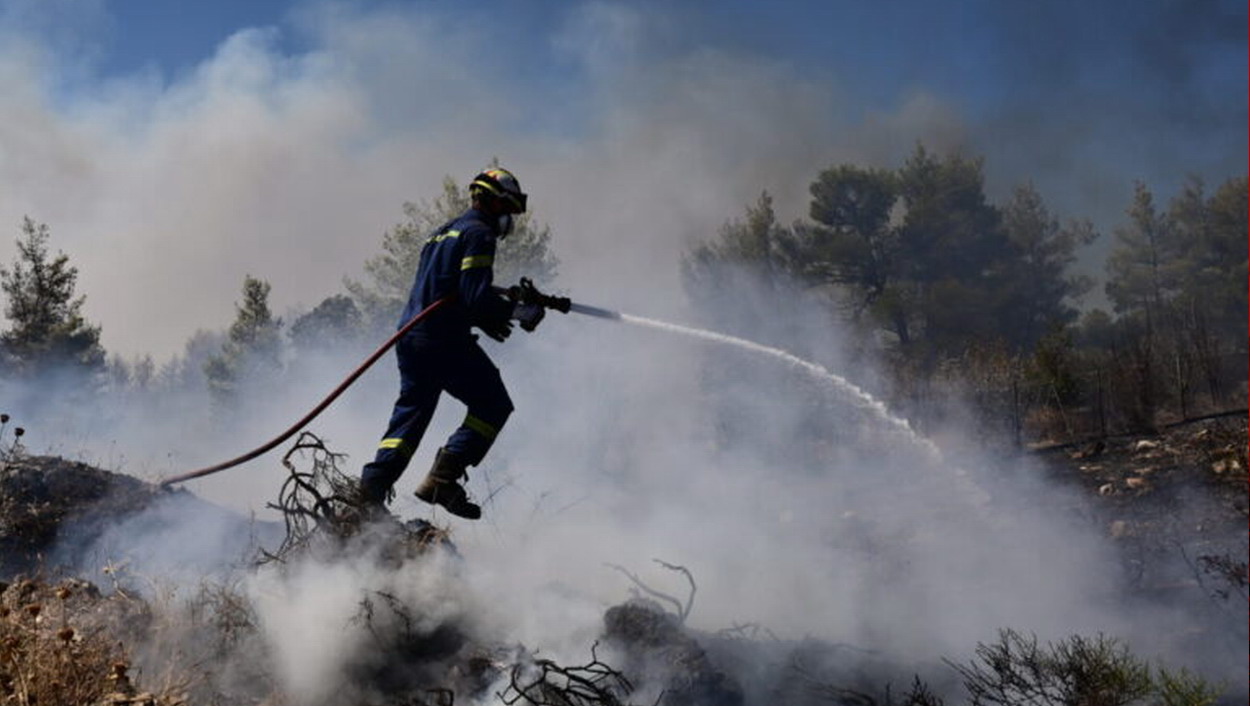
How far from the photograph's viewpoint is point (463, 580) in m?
4.70

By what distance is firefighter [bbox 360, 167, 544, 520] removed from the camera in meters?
4.88

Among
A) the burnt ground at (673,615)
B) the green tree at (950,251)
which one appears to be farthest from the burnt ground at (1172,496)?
the green tree at (950,251)

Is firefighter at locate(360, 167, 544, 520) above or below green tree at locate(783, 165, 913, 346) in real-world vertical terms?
below

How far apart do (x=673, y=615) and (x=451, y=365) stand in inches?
64.0

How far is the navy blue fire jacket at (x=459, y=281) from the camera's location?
4836 mm

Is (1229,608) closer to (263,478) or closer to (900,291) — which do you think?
(263,478)

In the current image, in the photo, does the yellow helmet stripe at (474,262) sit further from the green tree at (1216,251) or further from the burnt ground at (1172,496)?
the green tree at (1216,251)

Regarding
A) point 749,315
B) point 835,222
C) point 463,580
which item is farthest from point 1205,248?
point 463,580

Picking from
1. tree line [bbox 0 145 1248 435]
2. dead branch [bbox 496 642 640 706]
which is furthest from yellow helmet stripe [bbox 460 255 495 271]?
tree line [bbox 0 145 1248 435]

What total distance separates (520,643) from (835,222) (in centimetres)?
2315

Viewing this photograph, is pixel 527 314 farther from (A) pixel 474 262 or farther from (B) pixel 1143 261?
(B) pixel 1143 261

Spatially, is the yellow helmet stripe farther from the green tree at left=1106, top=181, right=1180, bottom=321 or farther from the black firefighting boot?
the green tree at left=1106, top=181, right=1180, bottom=321

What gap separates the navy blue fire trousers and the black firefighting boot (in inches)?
1.9

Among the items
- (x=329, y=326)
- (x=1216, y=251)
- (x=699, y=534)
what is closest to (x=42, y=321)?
(x=329, y=326)
